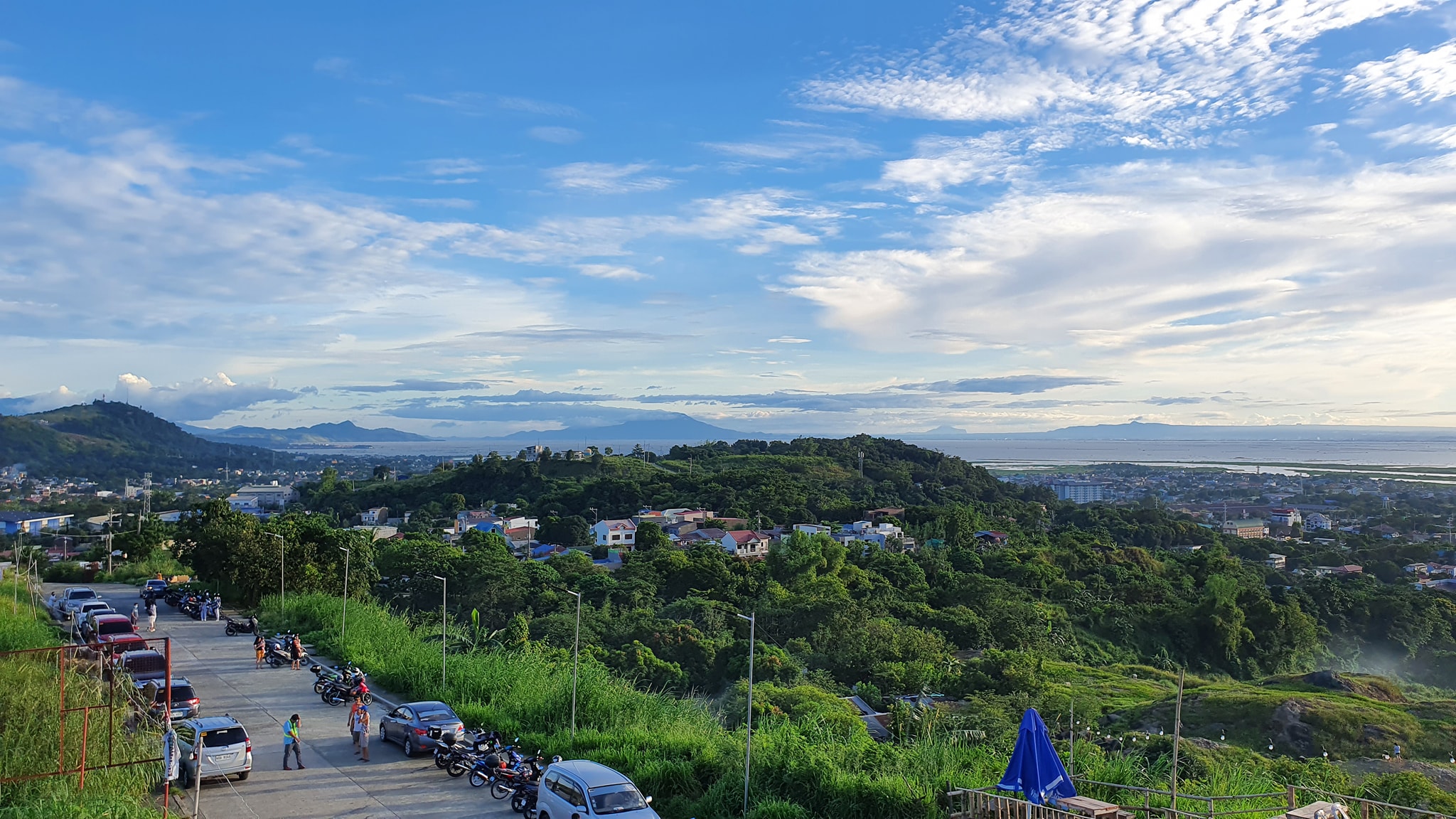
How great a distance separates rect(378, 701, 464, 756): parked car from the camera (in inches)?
564

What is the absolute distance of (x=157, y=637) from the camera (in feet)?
84.2

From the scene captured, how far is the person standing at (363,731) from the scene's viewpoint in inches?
568

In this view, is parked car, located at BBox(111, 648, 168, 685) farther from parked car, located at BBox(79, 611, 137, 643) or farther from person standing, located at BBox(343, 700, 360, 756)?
person standing, located at BBox(343, 700, 360, 756)

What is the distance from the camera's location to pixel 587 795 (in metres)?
10.5

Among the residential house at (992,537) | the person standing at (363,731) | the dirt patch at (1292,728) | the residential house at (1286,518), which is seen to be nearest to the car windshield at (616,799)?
the person standing at (363,731)

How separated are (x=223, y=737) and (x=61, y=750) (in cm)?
246

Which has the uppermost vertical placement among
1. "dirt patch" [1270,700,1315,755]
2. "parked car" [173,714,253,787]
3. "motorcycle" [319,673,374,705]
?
"parked car" [173,714,253,787]

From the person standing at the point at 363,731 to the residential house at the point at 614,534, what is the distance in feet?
176

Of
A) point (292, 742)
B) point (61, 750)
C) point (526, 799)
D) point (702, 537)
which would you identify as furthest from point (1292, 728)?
point (702, 537)

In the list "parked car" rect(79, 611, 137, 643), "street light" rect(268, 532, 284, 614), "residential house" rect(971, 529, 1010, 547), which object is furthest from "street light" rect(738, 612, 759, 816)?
"residential house" rect(971, 529, 1010, 547)

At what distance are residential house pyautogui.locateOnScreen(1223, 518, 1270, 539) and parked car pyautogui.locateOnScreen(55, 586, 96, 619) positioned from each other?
295 ft

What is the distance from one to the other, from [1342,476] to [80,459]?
778 feet

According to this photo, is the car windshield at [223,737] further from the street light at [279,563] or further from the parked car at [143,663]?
the street light at [279,563]

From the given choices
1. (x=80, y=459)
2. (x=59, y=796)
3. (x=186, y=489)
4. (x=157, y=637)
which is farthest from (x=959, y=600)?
(x=80, y=459)
